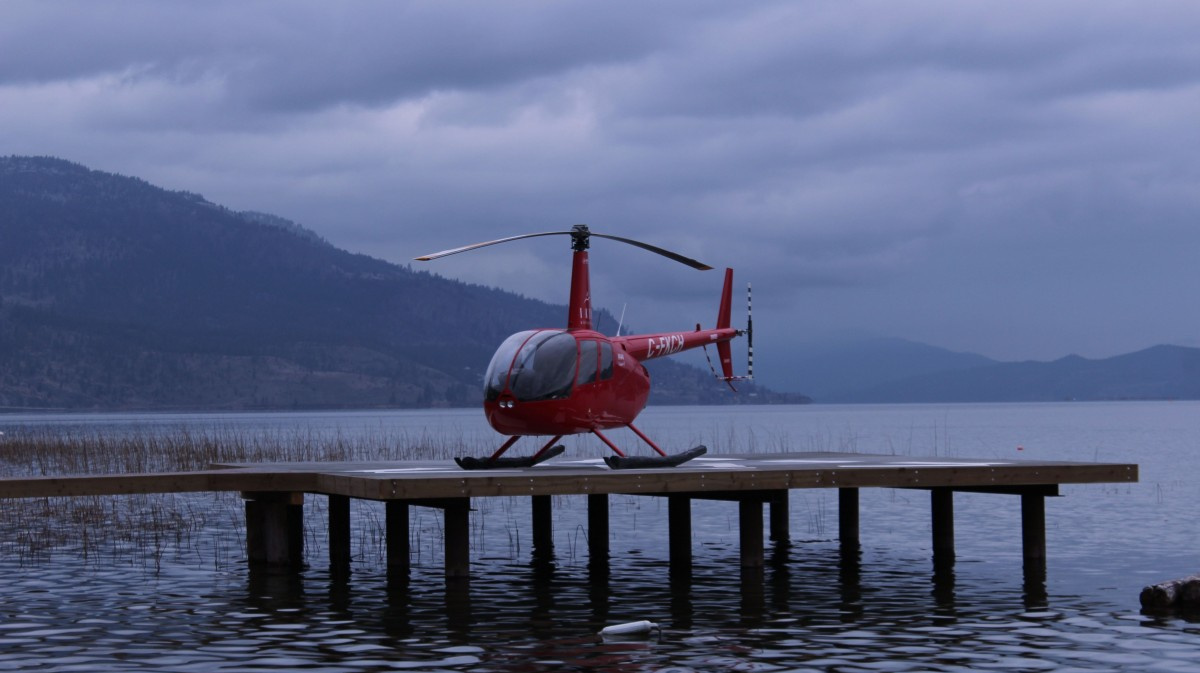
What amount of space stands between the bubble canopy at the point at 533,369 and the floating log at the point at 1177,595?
279 inches

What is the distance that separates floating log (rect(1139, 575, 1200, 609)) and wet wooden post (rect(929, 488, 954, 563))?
4764 mm

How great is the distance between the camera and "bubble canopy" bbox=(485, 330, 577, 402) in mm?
18234

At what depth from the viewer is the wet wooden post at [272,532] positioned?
19594 millimetres

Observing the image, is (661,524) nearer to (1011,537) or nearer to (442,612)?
(1011,537)

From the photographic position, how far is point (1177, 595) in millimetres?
16141

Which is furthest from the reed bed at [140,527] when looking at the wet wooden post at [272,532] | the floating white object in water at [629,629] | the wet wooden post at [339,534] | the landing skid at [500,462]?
the floating white object in water at [629,629]

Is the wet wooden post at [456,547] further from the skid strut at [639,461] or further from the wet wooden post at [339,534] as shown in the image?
the wet wooden post at [339,534]

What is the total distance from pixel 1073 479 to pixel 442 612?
831cm

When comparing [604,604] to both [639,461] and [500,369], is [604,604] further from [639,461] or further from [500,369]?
[500,369]

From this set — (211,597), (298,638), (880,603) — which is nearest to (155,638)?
(298,638)

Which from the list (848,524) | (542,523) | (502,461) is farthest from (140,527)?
(848,524)

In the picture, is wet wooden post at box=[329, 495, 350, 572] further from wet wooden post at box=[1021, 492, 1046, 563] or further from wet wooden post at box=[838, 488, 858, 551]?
wet wooden post at box=[1021, 492, 1046, 563]

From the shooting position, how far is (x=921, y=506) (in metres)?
31.8

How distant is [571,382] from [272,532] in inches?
179
